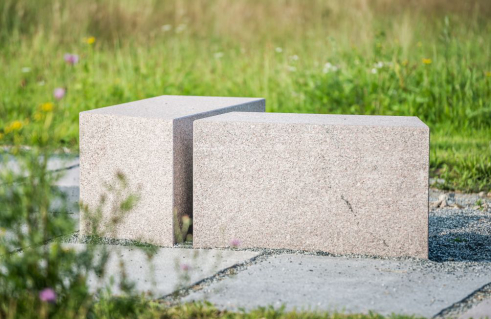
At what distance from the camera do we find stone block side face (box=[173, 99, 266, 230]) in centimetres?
435

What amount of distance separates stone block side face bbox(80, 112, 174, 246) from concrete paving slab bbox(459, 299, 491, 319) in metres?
1.78

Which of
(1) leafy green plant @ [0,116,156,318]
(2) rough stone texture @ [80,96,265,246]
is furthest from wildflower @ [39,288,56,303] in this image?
(2) rough stone texture @ [80,96,265,246]

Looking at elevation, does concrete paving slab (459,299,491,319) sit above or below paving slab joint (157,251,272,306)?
below

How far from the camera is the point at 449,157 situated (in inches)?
260

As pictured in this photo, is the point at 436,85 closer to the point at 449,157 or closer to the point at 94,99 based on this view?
the point at 449,157

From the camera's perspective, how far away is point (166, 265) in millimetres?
3926

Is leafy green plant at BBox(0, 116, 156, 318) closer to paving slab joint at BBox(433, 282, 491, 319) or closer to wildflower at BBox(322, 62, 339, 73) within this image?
paving slab joint at BBox(433, 282, 491, 319)

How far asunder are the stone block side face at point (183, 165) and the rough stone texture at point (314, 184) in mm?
131

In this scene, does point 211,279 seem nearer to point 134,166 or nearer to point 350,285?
point 350,285

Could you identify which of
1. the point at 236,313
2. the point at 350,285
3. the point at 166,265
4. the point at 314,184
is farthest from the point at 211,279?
the point at 314,184

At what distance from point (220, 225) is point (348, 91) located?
429cm

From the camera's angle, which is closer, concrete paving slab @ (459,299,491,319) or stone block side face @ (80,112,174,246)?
concrete paving slab @ (459,299,491,319)

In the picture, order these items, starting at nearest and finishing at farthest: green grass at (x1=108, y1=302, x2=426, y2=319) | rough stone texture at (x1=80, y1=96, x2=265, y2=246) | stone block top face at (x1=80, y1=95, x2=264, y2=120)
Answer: green grass at (x1=108, y1=302, x2=426, y2=319), rough stone texture at (x1=80, y1=96, x2=265, y2=246), stone block top face at (x1=80, y1=95, x2=264, y2=120)

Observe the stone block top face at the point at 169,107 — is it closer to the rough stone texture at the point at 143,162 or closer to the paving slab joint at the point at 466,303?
the rough stone texture at the point at 143,162
